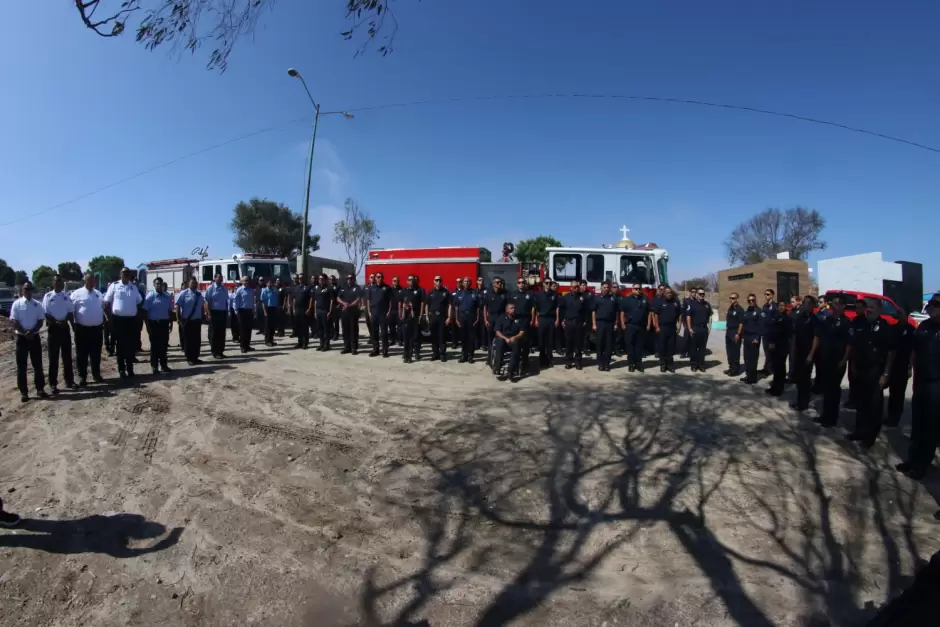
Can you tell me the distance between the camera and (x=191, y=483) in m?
4.59

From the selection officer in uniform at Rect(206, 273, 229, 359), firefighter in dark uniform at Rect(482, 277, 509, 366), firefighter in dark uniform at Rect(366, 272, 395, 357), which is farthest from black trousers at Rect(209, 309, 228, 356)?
firefighter in dark uniform at Rect(482, 277, 509, 366)

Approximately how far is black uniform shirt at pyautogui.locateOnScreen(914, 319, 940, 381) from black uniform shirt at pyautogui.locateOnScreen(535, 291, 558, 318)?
17.5 feet

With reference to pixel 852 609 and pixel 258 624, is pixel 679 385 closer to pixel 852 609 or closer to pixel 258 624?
pixel 852 609

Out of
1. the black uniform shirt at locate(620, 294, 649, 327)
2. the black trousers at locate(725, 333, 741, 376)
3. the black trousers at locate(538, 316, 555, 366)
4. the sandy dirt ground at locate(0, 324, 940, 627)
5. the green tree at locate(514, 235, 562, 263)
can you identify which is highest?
the green tree at locate(514, 235, 562, 263)

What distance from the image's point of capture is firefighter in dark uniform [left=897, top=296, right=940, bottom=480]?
4.77m

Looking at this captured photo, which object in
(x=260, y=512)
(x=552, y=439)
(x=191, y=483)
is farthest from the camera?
(x=552, y=439)

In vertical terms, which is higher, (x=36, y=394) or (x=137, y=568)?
(x=36, y=394)

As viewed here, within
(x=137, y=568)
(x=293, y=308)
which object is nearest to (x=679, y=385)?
(x=137, y=568)

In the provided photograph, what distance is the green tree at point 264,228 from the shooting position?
117 ft

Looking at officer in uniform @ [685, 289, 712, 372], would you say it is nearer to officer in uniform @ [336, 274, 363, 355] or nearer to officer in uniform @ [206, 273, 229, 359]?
officer in uniform @ [336, 274, 363, 355]

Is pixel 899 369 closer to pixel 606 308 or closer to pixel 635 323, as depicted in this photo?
pixel 635 323

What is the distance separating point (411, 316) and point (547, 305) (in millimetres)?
2893

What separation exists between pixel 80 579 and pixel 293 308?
29.7 ft

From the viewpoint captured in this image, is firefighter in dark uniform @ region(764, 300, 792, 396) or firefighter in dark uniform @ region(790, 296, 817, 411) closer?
firefighter in dark uniform @ region(790, 296, 817, 411)
